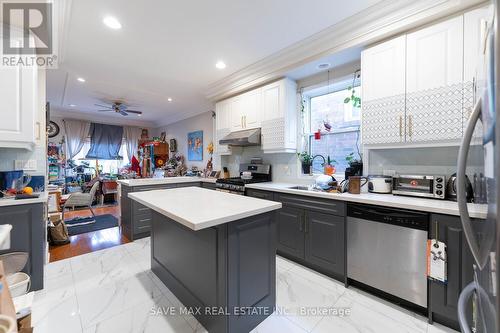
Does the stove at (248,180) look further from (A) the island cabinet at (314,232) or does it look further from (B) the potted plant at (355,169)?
(B) the potted plant at (355,169)

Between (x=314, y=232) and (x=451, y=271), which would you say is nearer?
(x=451, y=271)

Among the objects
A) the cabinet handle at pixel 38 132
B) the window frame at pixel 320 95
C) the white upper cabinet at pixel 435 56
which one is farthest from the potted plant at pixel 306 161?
the cabinet handle at pixel 38 132

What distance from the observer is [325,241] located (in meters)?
2.31

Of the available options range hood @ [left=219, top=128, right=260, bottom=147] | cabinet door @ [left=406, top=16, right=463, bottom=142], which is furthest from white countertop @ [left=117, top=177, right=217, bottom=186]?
cabinet door @ [left=406, top=16, right=463, bottom=142]

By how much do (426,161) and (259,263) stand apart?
78.5 inches

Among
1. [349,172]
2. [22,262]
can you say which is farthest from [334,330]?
[22,262]

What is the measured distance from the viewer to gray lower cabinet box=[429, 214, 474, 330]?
5.02 feet

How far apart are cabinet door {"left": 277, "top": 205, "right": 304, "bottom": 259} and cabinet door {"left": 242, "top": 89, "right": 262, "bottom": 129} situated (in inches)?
63.0

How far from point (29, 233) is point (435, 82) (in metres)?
3.98

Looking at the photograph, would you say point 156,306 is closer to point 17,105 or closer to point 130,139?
point 17,105

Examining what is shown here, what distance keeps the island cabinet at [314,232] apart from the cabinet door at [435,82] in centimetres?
105

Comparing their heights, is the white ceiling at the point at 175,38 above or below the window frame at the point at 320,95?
above

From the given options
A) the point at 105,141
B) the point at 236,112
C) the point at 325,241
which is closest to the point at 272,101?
the point at 236,112

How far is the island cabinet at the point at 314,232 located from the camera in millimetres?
2209
